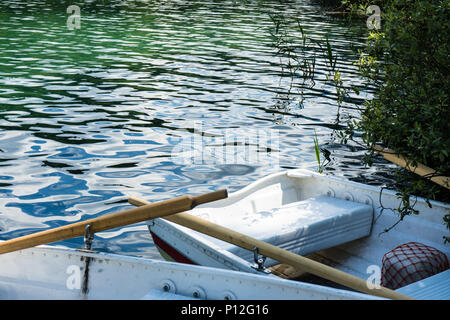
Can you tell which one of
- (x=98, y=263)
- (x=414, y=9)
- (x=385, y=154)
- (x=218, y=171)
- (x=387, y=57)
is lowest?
(x=218, y=171)

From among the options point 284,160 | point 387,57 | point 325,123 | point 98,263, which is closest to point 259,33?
point 325,123

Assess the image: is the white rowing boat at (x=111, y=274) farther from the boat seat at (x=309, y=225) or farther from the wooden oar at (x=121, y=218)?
the boat seat at (x=309, y=225)

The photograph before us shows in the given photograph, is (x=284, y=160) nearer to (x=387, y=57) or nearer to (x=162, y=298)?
(x=387, y=57)

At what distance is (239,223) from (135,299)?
52.1 inches

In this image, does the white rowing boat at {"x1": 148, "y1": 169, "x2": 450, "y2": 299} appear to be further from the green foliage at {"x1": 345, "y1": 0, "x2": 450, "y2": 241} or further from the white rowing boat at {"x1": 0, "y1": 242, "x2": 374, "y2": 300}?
the white rowing boat at {"x1": 0, "y1": 242, "x2": 374, "y2": 300}

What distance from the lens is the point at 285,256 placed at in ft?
12.9

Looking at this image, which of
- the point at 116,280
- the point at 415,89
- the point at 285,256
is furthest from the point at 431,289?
the point at 116,280

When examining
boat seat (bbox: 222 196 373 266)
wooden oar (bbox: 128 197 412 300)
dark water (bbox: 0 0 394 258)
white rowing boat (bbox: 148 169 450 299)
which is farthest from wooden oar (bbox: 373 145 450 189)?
dark water (bbox: 0 0 394 258)

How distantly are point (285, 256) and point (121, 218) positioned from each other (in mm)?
1153

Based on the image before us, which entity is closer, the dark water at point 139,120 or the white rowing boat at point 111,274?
the white rowing boat at point 111,274

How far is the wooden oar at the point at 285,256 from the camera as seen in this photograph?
11.8 feet

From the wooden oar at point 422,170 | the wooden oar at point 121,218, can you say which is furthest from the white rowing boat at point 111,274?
the wooden oar at point 422,170

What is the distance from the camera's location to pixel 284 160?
27.1 ft
